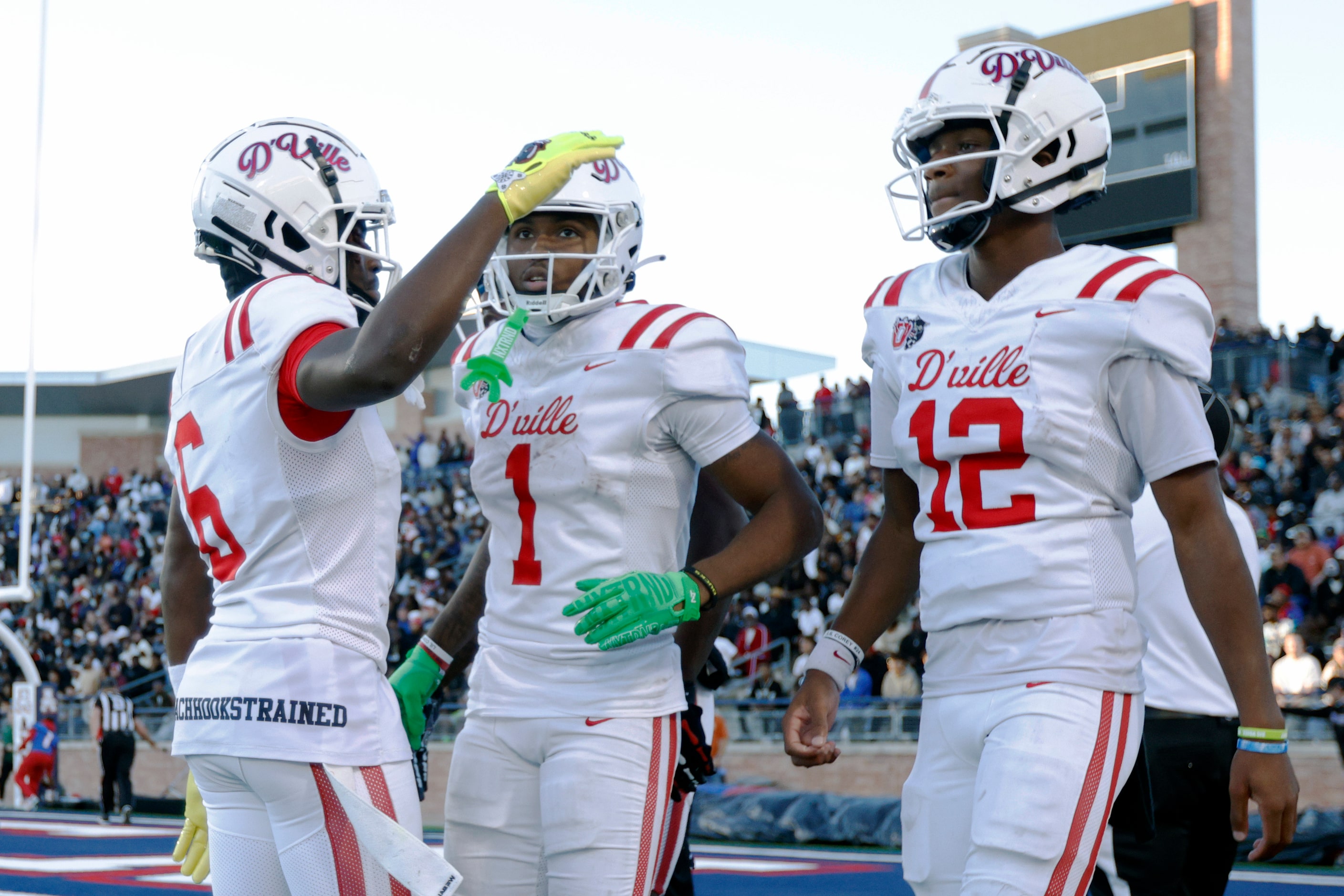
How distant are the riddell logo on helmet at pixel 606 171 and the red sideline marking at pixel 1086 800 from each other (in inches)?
58.3

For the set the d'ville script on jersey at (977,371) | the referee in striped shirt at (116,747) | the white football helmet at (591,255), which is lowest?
the referee in striped shirt at (116,747)

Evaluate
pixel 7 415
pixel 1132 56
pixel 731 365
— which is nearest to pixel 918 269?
pixel 731 365

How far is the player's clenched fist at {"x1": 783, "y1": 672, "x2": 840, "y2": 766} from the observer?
2.74 metres

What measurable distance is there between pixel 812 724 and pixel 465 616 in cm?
96

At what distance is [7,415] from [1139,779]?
117 feet

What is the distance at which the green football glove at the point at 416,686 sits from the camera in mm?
3164

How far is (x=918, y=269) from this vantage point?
2.91 m

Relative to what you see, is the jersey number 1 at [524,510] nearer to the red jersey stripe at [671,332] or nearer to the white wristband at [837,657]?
the red jersey stripe at [671,332]

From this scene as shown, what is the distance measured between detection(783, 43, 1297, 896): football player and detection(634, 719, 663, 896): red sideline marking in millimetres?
289

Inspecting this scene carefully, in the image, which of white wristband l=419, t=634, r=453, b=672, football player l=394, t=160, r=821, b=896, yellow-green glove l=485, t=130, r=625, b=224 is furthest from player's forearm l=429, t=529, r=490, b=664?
yellow-green glove l=485, t=130, r=625, b=224

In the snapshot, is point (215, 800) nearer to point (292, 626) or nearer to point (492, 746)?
point (292, 626)

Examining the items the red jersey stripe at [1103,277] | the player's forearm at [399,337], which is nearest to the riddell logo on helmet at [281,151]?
the player's forearm at [399,337]

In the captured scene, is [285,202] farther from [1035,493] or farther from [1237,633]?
[1237,633]

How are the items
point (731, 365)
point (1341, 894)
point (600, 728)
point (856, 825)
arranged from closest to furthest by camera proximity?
point (600, 728) < point (731, 365) < point (1341, 894) < point (856, 825)
